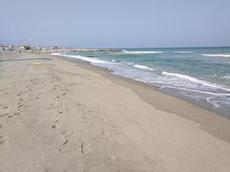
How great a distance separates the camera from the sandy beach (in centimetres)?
453

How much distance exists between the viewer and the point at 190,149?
5.34 metres

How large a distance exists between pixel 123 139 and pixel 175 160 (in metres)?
1.18

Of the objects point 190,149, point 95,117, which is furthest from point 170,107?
point 190,149

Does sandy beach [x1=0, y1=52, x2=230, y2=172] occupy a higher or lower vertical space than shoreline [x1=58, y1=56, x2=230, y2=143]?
higher

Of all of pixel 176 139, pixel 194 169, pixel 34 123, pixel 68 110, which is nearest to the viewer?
pixel 194 169

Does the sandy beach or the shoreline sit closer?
the sandy beach

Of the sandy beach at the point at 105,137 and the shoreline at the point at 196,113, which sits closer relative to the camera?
the sandy beach at the point at 105,137

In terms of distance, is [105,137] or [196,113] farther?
[196,113]

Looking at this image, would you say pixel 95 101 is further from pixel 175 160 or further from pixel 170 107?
pixel 175 160

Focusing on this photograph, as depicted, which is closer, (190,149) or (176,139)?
(190,149)

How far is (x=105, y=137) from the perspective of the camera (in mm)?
5602

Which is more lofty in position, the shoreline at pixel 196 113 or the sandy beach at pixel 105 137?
the sandy beach at pixel 105 137

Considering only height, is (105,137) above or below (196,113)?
above

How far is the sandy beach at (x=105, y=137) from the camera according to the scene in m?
4.53
